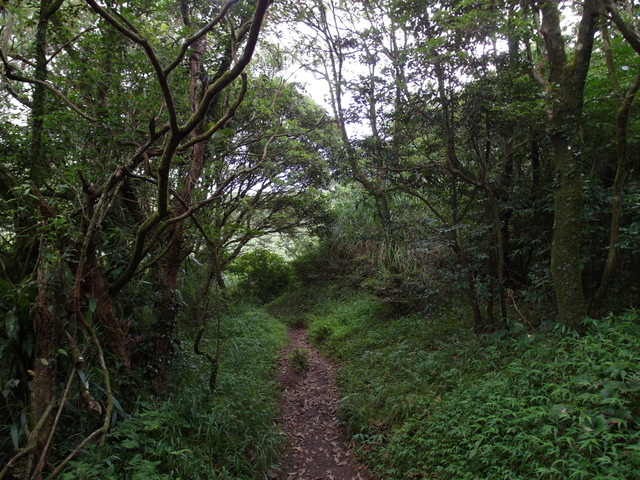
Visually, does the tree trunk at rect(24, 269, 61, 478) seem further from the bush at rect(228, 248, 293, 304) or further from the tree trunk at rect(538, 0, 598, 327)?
the bush at rect(228, 248, 293, 304)

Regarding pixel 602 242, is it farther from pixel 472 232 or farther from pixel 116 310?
pixel 116 310

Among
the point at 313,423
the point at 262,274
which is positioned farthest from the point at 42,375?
the point at 262,274

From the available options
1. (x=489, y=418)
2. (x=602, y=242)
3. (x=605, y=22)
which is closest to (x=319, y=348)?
(x=489, y=418)

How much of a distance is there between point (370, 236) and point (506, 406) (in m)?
4.86

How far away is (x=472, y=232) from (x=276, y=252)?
37.8 ft

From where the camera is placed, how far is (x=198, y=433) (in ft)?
12.2

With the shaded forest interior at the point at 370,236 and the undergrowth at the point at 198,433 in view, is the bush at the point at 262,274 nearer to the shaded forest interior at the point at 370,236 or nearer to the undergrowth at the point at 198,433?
the shaded forest interior at the point at 370,236

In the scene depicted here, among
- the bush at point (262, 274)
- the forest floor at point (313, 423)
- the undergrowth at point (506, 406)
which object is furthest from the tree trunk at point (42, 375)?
the bush at point (262, 274)

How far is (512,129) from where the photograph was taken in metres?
5.12

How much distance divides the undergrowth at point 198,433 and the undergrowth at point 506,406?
49.6 inches

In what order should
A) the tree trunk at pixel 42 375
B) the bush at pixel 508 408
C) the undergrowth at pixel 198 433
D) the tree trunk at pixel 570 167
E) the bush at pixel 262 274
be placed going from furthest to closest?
1. the bush at pixel 262 274
2. the tree trunk at pixel 570 167
3. the undergrowth at pixel 198 433
4. the bush at pixel 508 408
5. the tree trunk at pixel 42 375

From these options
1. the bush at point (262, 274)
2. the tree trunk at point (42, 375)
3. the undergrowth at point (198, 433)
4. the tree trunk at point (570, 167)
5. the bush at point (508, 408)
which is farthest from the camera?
the bush at point (262, 274)

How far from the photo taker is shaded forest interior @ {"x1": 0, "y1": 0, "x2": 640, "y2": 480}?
2.81m

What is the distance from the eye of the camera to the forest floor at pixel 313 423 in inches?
166
